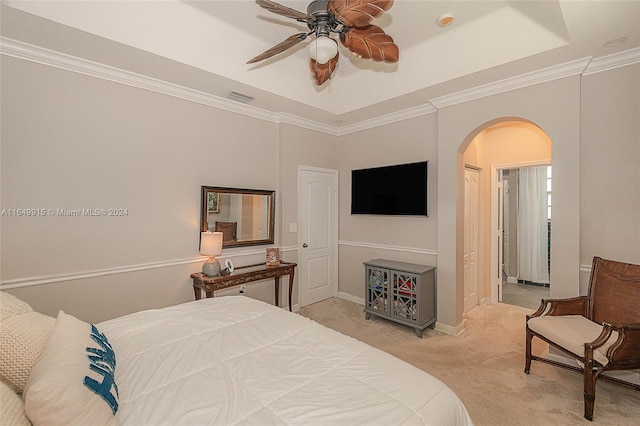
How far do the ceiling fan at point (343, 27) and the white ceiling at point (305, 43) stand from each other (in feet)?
3.15

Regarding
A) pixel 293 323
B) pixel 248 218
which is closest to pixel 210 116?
pixel 248 218

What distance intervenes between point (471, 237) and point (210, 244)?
354 centimetres

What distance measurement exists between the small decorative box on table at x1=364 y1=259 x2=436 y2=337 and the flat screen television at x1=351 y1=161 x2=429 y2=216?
29.5 inches

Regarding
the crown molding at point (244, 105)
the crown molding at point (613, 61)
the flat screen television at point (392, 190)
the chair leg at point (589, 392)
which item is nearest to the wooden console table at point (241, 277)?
the flat screen television at point (392, 190)

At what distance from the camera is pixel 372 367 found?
1.46 m

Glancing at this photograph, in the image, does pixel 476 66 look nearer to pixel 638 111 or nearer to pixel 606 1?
pixel 606 1

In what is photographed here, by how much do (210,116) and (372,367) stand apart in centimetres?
325

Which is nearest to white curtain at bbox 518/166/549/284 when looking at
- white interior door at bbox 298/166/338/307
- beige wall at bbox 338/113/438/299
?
beige wall at bbox 338/113/438/299

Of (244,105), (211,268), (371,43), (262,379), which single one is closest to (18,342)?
(262,379)

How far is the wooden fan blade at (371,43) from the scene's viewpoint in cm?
197

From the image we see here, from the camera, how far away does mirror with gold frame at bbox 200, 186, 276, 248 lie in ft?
11.7

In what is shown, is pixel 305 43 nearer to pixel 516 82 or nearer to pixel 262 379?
pixel 516 82

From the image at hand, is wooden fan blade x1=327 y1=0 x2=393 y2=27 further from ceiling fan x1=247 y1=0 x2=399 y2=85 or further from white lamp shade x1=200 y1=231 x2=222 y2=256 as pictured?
white lamp shade x1=200 y1=231 x2=222 y2=256

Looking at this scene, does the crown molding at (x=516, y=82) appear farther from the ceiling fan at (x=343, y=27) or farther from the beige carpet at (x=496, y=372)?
the beige carpet at (x=496, y=372)
